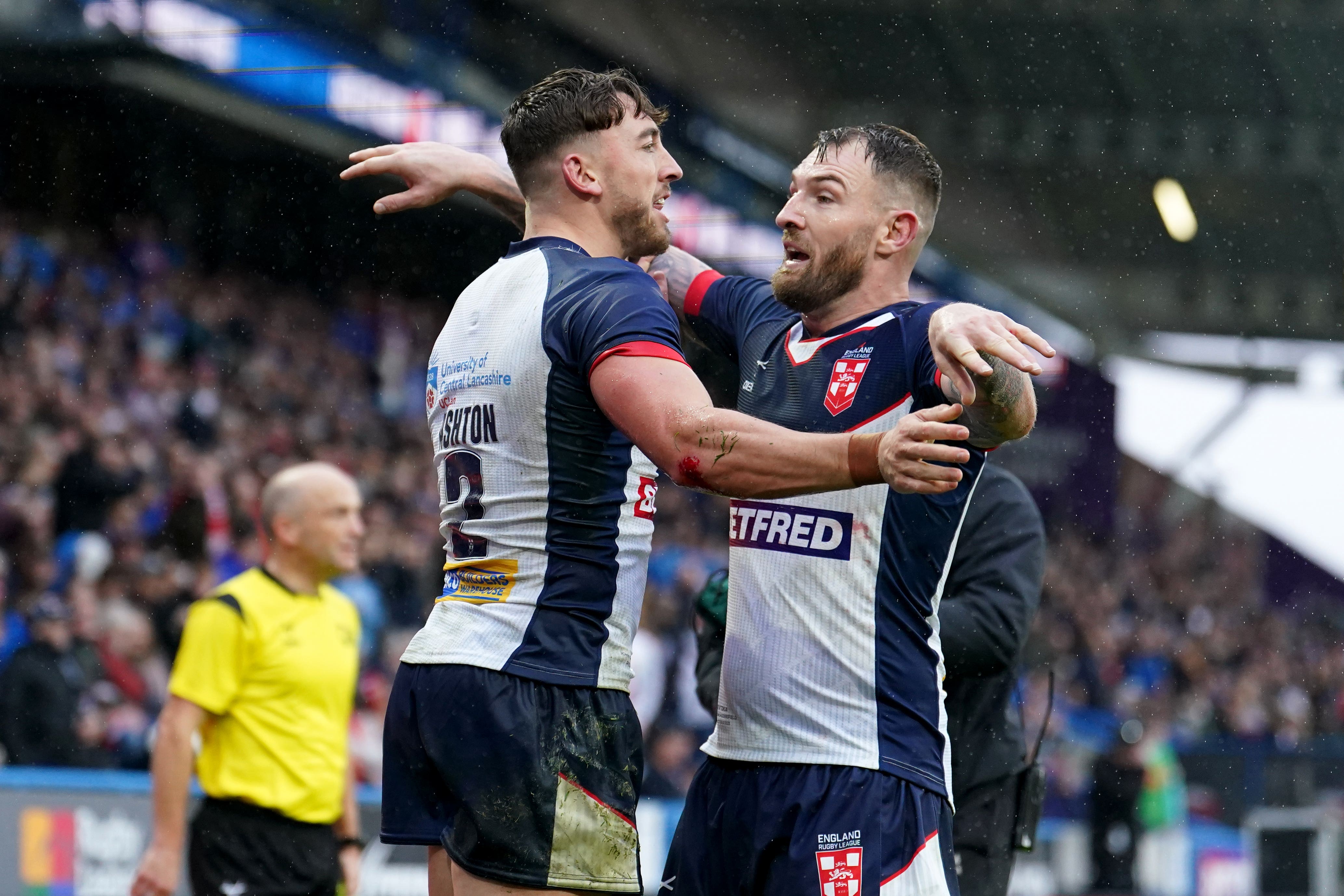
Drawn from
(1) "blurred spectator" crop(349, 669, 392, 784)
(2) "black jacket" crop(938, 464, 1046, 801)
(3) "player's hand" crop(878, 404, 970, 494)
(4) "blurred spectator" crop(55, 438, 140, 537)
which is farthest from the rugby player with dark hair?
(4) "blurred spectator" crop(55, 438, 140, 537)

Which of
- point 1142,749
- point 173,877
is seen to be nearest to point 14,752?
point 173,877

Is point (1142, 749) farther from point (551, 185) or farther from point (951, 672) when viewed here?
point (551, 185)

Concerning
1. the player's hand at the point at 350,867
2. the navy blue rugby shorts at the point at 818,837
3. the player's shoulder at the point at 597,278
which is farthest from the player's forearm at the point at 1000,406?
the player's hand at the point at 350,867

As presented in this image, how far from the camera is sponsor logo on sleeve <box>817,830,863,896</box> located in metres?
2.91

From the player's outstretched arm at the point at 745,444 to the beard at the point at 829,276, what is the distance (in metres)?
0.60

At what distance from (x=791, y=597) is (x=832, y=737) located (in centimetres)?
30

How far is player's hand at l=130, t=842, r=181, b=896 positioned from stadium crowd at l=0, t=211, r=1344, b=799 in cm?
268

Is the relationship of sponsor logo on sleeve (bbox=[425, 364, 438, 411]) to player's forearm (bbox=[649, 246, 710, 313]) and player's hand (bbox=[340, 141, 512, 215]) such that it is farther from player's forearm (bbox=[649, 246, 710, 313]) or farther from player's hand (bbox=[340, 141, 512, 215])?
Answer: player's forearm (bbox=[649, 246, 710, 313])

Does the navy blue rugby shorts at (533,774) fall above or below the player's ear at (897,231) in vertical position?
below

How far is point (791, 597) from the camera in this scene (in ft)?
10.1

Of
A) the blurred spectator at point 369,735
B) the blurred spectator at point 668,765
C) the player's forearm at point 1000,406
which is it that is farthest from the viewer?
the blurred spectator at point 668,765

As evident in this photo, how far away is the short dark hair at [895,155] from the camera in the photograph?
130 inches

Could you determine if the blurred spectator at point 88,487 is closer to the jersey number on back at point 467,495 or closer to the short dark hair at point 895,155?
the jersey number on back at point 467,495

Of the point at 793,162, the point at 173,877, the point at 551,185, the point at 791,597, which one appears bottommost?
the point at 173,877
